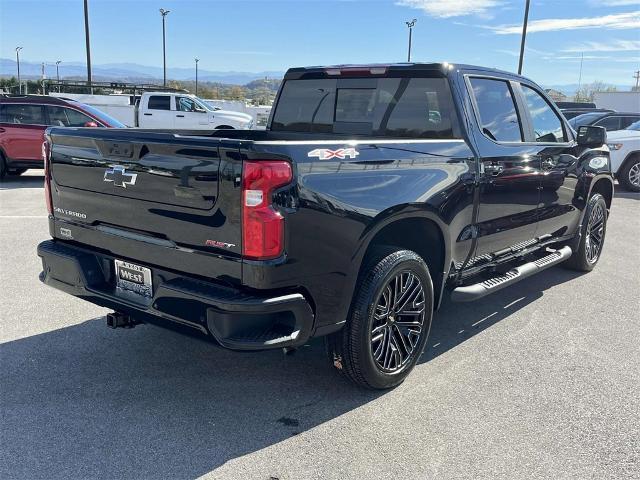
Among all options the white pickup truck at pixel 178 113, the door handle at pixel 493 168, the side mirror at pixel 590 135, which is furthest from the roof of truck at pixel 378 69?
the white pickup truck at pixel 178 113

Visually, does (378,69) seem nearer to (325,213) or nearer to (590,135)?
(325,213)

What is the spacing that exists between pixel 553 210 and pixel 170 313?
3722 mm

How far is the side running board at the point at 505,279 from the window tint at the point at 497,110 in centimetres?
106

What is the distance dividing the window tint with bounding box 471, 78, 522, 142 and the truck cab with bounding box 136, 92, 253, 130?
52.8 feet


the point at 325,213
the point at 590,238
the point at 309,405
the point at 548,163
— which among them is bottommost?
the point at 309,405

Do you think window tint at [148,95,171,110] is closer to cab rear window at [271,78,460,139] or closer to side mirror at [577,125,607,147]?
cab rear window at [271,78,460,139]

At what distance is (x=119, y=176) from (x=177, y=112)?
17609mm

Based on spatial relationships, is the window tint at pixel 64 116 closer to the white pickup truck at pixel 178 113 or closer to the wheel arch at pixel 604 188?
the white pickup truck at pixel 178 113

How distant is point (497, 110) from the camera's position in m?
4.60

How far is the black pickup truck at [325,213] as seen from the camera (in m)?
2.84

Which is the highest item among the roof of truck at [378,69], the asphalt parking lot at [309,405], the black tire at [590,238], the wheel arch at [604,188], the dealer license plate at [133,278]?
the roof of truck at [378,69]

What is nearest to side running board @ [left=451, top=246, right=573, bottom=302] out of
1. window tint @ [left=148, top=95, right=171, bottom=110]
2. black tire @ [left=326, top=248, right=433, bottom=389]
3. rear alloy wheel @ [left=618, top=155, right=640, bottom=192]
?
black tire @ [left=326, top=248, right=433, bottom=389]

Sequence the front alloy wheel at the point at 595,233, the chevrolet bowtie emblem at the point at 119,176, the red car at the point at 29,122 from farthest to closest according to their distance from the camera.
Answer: the red car at the point at 29,122 → the front alloy wheel at the point at 595,233 → the chevrolet bowtie emblem at the point at 119,176

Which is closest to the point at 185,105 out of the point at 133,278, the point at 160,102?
the point at 160,102
